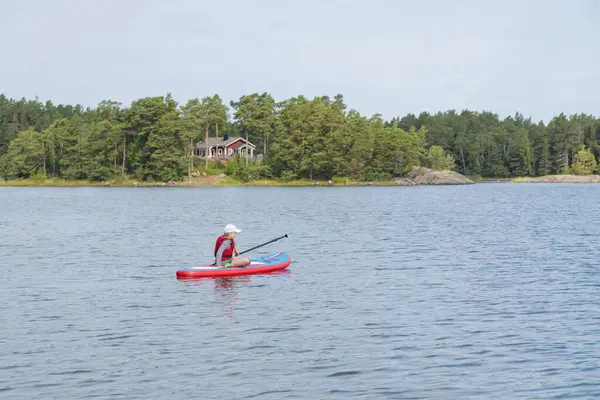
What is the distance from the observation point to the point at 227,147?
17162 centimetres

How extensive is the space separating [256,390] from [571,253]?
27.6m

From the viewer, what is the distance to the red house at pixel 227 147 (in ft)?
560

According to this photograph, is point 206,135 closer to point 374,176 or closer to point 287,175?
point 287,175

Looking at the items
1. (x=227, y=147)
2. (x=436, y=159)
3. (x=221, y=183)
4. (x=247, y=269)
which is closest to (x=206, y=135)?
(x=227, y=147)

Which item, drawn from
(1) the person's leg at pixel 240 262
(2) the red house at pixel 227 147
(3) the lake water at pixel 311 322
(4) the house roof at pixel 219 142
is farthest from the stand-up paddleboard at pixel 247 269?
(4) the house roof at pixel 219 142

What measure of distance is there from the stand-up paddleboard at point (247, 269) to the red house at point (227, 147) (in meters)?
135

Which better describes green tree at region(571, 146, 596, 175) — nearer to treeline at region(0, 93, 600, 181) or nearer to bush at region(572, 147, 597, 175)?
bush at region(572, 147, 597, 175)

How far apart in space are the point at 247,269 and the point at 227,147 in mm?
142513

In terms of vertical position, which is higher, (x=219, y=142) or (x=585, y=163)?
(x=219, y=142)

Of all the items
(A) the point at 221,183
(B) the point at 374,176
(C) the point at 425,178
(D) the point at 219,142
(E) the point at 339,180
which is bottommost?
(A) the point at 221,183

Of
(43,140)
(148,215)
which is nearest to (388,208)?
(148,215)

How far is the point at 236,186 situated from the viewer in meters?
159

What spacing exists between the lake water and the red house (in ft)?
413

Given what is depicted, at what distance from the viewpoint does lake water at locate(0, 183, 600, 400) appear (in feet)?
52.3
